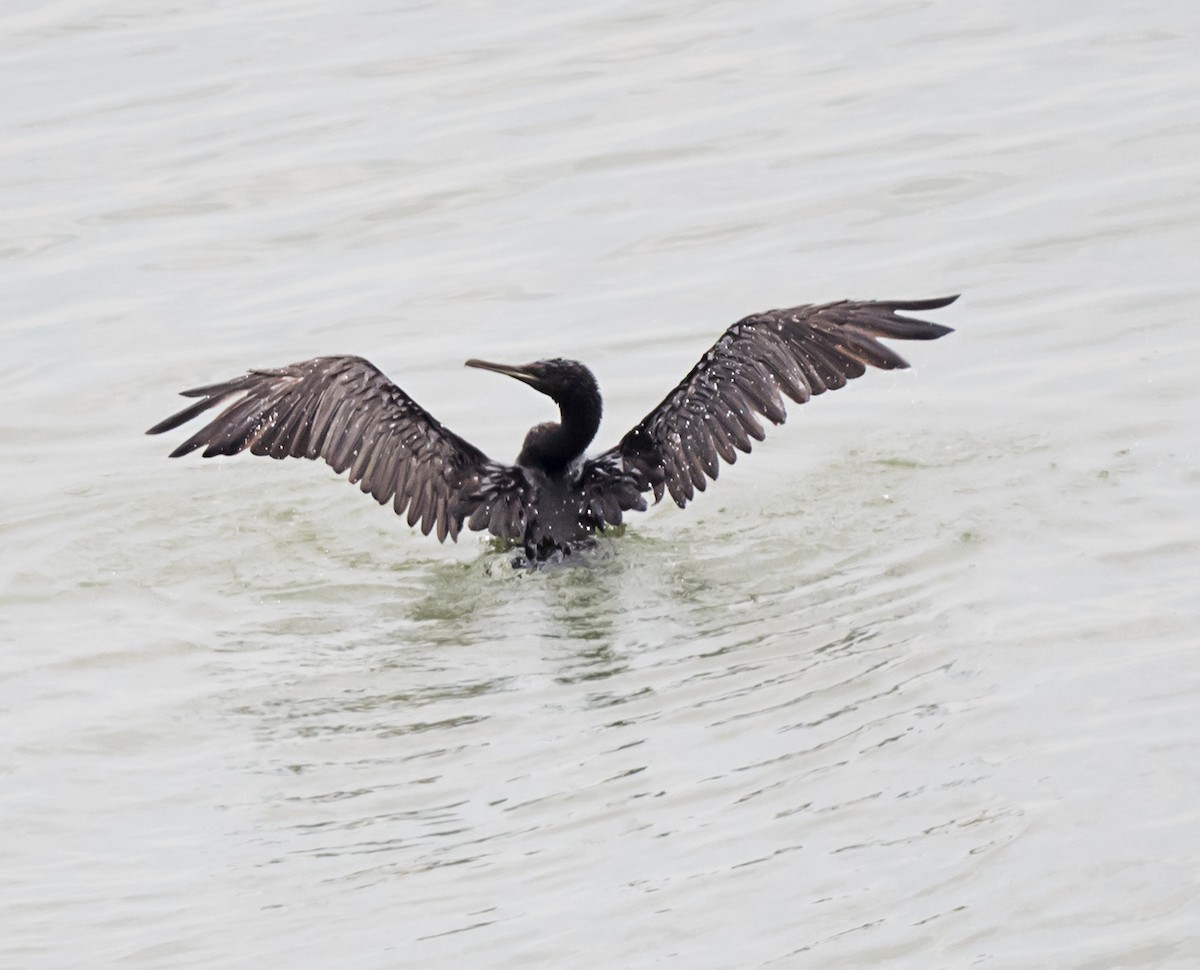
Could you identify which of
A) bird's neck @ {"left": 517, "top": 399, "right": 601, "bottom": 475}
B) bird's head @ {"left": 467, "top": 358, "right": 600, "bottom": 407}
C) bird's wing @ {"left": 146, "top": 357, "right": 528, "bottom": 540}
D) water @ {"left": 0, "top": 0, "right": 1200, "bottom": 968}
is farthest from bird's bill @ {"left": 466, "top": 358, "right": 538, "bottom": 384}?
water @ {"left": 0, "top": 0, "right": 1200, "bottom": 968}

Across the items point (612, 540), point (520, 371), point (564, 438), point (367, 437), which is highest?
point (520, 371)

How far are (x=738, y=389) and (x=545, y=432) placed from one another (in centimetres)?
84

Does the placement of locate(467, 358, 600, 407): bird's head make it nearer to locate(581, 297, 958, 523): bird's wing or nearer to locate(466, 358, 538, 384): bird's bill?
locate(466, 358, 538, 384): bird's bill

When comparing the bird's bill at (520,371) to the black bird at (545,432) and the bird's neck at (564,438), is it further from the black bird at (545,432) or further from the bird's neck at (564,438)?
the bird's neck at (564,438)

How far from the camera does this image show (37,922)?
5.64 m

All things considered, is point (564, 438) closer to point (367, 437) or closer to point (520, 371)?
point (520, 371)

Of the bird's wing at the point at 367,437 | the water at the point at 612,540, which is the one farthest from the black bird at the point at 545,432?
the water at the point at 612,540

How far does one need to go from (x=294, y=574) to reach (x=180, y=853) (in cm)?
259

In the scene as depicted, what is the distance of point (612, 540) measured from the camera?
8930 mm

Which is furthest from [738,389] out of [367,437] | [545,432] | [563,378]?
[367,437]

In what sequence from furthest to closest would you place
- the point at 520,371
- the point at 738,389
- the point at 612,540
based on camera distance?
1. the point at 612,540
2. the point at 520,371
3. the point at 738,389

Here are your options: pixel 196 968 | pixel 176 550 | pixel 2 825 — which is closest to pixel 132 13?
pixel 176 550

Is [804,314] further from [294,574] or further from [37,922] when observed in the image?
[37,922]

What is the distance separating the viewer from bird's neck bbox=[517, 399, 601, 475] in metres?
8.77
